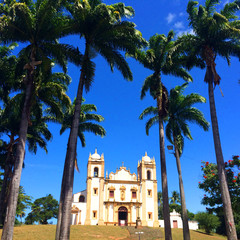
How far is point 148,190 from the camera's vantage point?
49.9 metres

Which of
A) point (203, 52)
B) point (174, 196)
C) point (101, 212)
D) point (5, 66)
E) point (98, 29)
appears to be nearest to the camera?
point (98, 29)

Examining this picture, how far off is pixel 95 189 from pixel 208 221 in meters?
21.0

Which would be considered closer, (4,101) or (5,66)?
(5,66)

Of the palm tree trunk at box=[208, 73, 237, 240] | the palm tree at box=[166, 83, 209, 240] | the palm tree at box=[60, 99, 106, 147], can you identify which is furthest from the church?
the palm tree trunk at box=[208, 73, 237, 240]

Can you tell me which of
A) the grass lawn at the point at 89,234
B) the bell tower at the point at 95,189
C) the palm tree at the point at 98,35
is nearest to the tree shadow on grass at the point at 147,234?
the grass lawn at the point at 89,234

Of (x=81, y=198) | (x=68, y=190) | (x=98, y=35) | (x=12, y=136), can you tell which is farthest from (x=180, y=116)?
(x=81, y=198)

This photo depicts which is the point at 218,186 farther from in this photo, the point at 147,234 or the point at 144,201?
the point at 144,201

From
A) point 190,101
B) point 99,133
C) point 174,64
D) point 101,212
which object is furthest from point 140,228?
point 174,64

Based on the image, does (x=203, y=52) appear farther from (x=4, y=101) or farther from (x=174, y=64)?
(x=4, y=101)

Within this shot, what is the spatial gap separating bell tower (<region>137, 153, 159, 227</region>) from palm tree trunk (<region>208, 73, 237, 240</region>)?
37809 mm

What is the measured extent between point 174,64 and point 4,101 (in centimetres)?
1131

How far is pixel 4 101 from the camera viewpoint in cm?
1689

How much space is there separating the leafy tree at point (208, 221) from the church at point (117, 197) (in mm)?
10767

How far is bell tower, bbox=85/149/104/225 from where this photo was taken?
4644cm
